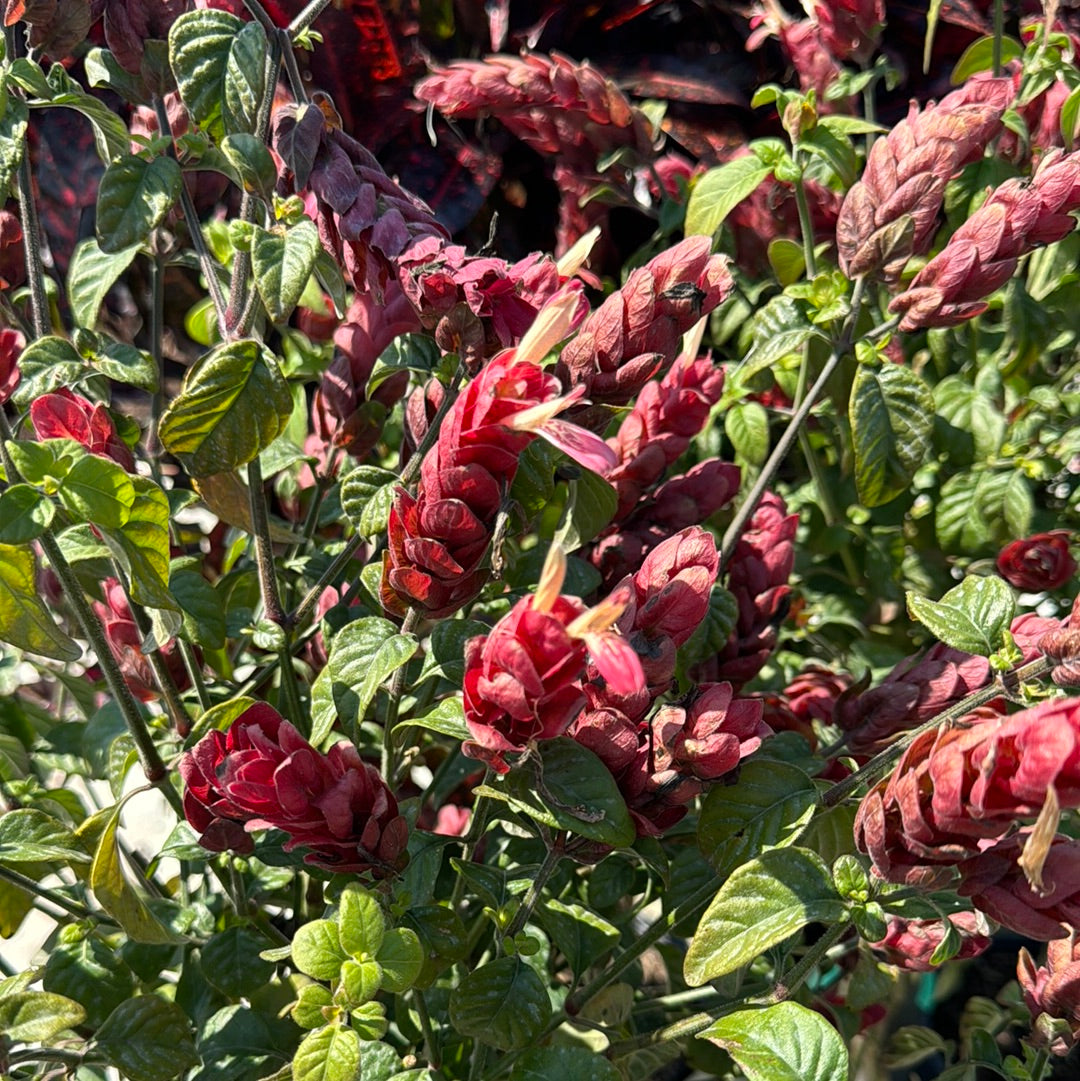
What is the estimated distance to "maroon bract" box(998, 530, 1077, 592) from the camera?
3.71ft

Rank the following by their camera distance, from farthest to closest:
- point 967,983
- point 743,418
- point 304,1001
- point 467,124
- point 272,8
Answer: point 467,124 < point 967,983 < point 272,8 < point 743,418 < point 304,1001

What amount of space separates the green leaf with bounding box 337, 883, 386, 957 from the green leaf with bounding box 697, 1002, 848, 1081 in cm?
22

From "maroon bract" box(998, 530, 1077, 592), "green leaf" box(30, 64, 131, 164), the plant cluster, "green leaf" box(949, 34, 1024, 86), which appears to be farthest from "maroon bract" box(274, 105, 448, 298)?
"green leaf" box(949, 34, 1024, 86)

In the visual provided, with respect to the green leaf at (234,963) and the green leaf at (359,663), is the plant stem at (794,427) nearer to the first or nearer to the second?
the green leaf at (359,663)

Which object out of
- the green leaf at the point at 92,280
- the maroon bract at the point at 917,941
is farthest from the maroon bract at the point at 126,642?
the maroon bract at the point at 917,941

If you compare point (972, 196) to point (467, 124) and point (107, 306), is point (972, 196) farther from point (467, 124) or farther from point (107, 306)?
point (107, 306)

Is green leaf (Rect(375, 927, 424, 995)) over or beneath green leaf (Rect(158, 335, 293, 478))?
beneath

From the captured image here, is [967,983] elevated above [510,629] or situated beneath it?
situated beneath

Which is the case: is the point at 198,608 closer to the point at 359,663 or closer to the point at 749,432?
the point at 359,663

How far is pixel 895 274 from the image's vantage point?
2.80 feet

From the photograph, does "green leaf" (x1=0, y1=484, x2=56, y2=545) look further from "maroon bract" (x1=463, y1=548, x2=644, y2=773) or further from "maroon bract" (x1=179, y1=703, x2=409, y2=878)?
"maroon bract" (x1=463, y1=548, x2=644, y2=773)

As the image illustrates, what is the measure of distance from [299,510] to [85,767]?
0.33 meters

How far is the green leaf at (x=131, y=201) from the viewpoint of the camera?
75 centimetres

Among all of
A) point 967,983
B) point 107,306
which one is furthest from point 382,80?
point 967,983
